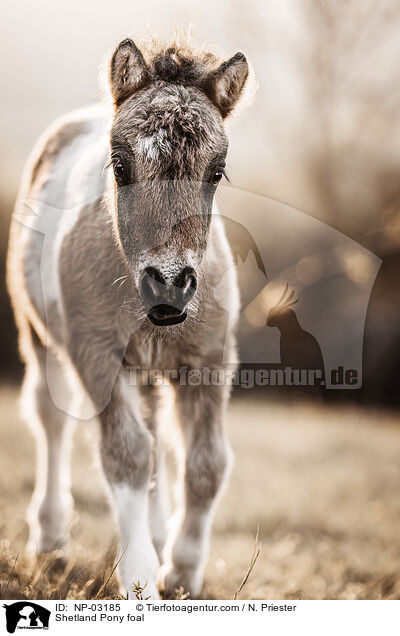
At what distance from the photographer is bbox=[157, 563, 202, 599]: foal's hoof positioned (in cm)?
282

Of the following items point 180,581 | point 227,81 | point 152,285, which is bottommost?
point 180,581

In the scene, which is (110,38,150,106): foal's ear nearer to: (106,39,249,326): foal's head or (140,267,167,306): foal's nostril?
(106,39,249,326): foal's head

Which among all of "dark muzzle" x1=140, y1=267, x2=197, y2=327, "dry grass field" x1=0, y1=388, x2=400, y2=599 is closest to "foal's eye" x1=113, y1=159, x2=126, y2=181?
"dark muzzle" x1=140, y1=267, x2=197, y2=327

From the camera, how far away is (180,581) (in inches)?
112

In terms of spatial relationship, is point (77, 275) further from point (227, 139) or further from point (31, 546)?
point (31, 546)

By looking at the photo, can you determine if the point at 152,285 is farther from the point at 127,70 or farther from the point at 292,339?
the point at 292,339

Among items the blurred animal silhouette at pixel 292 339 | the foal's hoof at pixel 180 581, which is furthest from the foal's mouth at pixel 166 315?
the foal's hoof at pixel 180 581

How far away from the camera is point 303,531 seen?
3.57 metres

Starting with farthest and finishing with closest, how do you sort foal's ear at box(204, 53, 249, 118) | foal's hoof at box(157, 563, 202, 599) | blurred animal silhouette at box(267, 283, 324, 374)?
blurred animal silhouette at box(267, 283, 324, 374) < foal's hoof at box(157, 563, 202, 599) < foal's ear at box(204, 53, 249, 118)

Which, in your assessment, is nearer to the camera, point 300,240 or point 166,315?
point 166,315

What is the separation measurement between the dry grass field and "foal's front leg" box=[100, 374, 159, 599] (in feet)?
0.45

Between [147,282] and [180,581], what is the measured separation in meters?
1.40
